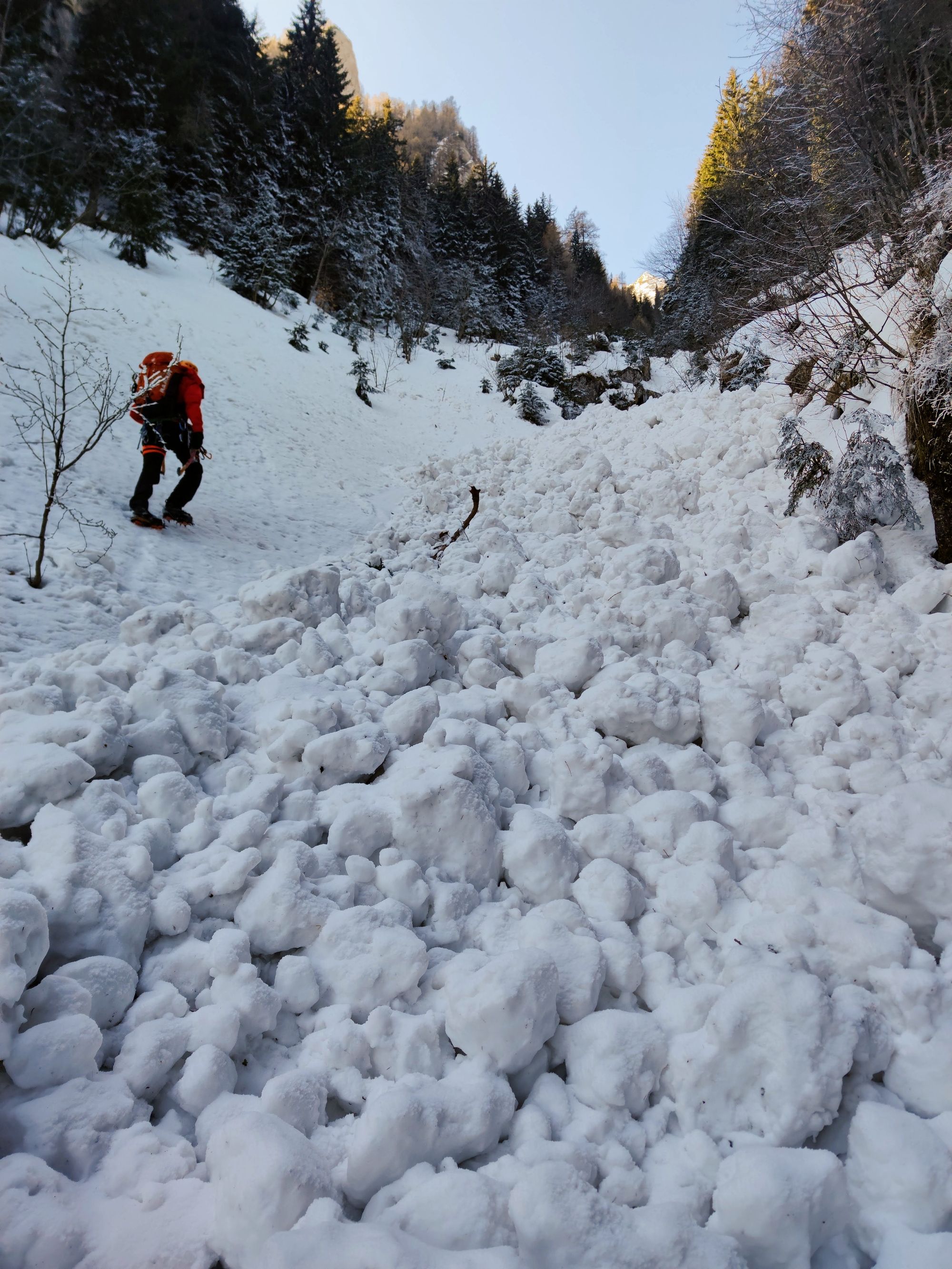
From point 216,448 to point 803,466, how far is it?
595cm

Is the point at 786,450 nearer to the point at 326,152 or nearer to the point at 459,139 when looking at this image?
the point at 326,152

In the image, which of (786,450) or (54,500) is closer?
(54,500)

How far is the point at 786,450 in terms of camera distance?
4.45m

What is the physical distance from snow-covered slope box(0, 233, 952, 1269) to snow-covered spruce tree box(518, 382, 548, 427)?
1130 centimetres

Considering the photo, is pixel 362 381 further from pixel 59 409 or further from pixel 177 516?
pixel 177 516

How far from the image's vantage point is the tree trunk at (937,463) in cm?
342

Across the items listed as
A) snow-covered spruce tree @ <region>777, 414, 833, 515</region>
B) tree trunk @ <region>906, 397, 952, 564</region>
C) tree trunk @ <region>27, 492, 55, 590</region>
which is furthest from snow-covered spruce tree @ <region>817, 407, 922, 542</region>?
tree trunk @ <region>27, 492, 55, 590</region>

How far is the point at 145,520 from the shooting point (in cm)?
445

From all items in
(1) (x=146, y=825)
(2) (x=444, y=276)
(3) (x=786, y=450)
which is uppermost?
(2) (x=444, y=276)

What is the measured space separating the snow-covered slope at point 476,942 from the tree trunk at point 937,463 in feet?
1.81

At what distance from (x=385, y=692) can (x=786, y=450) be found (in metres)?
3.62

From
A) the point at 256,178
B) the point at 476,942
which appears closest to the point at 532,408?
the point at 476,942

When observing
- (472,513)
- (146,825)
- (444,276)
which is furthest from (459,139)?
(146,825)

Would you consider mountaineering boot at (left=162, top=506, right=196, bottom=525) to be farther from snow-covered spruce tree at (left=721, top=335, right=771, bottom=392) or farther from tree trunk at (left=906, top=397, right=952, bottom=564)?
snow-covered spruce tree at (left=721, top=335, right=771, bottom=392)
